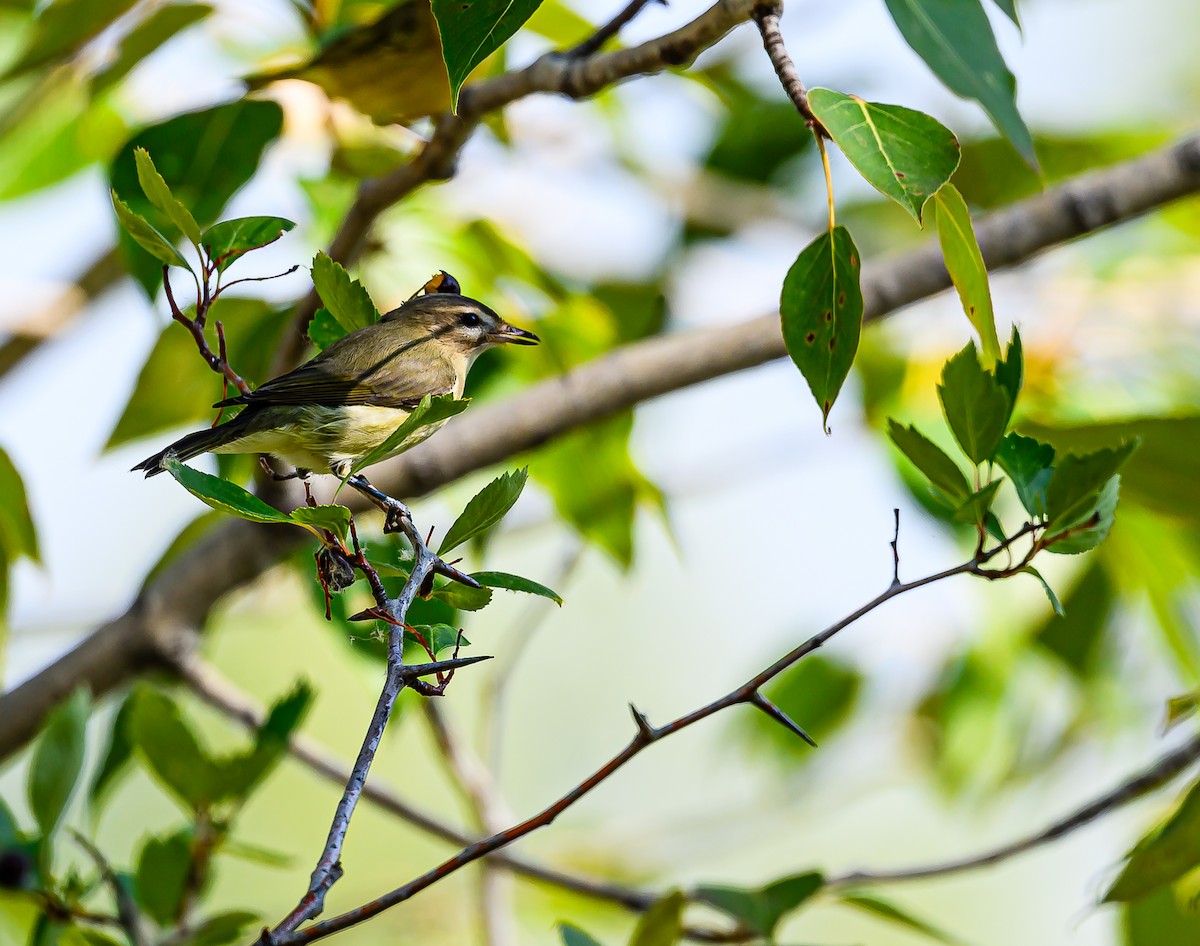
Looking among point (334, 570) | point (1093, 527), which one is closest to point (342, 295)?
point (334, 570)

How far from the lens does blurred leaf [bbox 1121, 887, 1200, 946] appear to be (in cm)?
158

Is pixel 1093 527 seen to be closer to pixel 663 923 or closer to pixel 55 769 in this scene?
pixel 663 923

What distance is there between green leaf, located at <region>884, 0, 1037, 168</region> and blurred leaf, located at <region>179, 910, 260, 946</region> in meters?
1.09

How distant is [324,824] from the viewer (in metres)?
4.42

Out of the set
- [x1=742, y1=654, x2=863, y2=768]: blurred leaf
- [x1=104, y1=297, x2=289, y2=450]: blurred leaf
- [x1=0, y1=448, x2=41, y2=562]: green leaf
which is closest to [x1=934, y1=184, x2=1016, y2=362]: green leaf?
[x1=104, y1=297, x2=289, y2=450]: blurred leaf

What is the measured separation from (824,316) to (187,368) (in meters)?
1.18

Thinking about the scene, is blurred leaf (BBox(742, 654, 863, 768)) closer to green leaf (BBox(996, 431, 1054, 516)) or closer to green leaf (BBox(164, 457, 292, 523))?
green leaf (BBox(996, 431, 1054, 516))

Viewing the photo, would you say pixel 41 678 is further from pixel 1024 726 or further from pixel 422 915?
pixel 1024 726

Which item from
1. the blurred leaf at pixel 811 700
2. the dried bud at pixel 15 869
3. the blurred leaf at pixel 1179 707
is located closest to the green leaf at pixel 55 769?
the dried bud at pixel 15 869

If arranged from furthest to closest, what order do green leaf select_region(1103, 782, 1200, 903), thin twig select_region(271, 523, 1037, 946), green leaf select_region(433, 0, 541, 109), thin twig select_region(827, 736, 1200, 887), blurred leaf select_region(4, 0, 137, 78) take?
blurred leaf select_region(4, 0, 137, 78) < thin twig select_region(827, 736, 1200, 887) < green leaf select_region(1103, 782, 1200, 903) < green leaf select_region(433, 0, 541, 109) < thin twig select_region(271, 523, 1037, 946)

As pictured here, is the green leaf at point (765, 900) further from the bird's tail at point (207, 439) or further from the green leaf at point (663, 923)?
the bird's tail at point (207, 439)

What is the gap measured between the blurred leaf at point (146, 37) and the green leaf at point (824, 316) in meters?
1.27

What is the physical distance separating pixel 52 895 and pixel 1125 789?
3.73 ft

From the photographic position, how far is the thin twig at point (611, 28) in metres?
1.21
